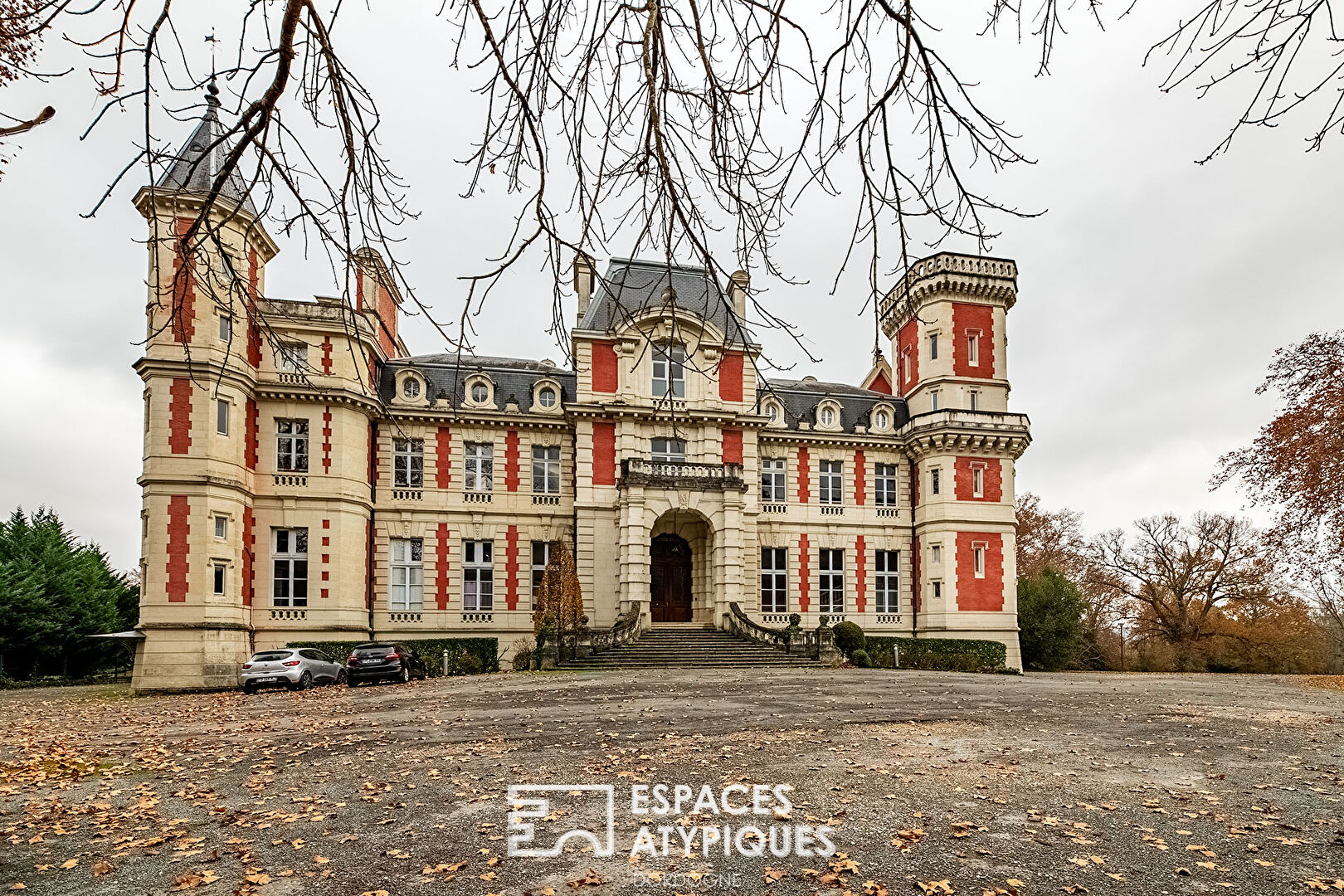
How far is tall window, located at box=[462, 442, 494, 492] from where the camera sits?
100ft

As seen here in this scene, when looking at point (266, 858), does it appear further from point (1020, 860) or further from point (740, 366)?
point (740, 366)

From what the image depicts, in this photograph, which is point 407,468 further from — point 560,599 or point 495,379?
point 560,599

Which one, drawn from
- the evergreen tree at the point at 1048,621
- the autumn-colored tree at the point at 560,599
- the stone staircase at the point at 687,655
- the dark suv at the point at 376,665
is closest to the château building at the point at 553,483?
the autumn-colored tree at the point at 560,599

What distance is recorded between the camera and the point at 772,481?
33.0 m

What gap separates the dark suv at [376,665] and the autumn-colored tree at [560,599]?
4298mm

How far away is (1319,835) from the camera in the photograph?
22.5 feet

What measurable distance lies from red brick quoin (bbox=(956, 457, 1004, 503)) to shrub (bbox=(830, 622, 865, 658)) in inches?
270

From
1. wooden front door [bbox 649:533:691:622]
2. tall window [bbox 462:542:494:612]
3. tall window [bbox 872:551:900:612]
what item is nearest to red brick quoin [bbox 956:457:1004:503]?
tall window [bbox 872:551:900:612]

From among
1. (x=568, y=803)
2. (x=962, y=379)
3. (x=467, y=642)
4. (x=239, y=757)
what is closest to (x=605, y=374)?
(x=467, y=642)

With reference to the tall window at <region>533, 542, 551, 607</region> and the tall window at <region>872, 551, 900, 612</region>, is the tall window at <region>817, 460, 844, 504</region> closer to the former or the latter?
the tall window at <region>872, 551, 900, 612</region>

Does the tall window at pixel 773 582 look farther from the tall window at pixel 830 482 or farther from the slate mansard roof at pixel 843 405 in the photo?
the slate mansard roof at pixel 843 405

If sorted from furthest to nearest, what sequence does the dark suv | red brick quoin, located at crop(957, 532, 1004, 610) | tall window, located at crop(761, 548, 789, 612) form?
tall window, located at crop(761, 548, 789, 612), red brick quoin, located at crop(957, 532, 1004, 610), the dark suv

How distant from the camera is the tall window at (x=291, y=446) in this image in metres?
27.3

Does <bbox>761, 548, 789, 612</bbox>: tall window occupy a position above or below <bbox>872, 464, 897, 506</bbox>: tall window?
below
